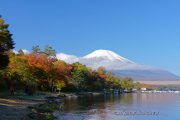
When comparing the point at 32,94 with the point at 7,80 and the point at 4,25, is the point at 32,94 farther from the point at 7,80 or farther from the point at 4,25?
the point at 4,25

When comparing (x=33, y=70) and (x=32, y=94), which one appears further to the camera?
(x=33, y=70)

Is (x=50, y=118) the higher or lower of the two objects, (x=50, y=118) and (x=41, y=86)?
the lower

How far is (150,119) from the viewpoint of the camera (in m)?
70.9

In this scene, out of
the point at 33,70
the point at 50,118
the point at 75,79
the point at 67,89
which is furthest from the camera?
the point at 75,79

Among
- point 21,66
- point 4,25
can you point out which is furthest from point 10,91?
point 4,25

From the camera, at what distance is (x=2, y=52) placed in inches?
3127

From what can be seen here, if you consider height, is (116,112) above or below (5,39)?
below

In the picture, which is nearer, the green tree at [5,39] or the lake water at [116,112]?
the lake water at [116,112]

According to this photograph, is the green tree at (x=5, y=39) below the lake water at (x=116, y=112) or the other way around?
the other way around

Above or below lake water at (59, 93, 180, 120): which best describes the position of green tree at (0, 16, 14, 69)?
above

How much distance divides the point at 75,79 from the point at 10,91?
9964 cm

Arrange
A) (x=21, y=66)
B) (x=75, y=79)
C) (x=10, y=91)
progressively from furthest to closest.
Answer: (x=75, y=79) → (x=21, y=66) → (x=10, y=91)

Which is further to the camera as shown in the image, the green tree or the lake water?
the green tree

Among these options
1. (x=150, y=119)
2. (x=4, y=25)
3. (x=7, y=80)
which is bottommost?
(x=150, y=119)
